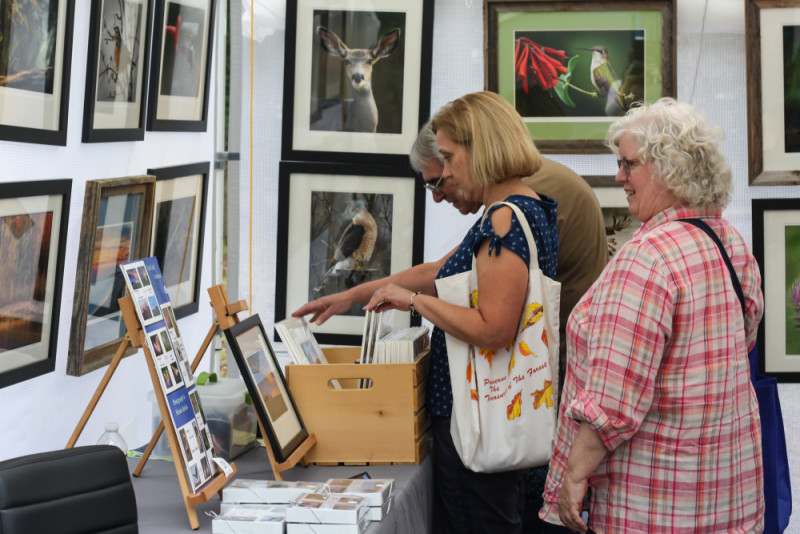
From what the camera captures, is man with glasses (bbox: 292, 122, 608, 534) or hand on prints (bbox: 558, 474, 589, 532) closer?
hand on prints (bbox: 558, 474, 589, 532)

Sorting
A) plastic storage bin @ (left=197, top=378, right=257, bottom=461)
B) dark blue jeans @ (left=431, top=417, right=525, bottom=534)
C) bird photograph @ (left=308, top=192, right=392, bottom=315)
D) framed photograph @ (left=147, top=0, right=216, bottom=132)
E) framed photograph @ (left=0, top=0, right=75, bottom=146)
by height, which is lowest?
dark blue jeans @ (left=431, top=417, right=525, bottom=534)

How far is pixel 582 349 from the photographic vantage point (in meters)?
1.77

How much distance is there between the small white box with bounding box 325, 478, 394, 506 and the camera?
6.03ft

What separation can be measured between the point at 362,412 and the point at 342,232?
1.08 m

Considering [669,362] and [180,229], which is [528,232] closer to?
[669,362]

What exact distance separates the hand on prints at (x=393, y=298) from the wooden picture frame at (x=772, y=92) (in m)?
1.45

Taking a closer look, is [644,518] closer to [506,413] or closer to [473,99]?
[506,413]

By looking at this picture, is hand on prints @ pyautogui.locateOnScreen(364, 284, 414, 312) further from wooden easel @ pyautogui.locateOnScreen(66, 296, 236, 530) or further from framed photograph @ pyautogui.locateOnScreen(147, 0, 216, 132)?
framed photograph @ pyautogui.locateOnScreen(147, 0, 216, 132)

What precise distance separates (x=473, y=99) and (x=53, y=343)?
1.19 metres

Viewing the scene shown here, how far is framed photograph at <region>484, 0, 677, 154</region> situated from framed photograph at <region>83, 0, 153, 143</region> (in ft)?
3.85

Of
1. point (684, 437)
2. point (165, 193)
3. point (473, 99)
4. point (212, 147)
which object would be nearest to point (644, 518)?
point (684, 437)

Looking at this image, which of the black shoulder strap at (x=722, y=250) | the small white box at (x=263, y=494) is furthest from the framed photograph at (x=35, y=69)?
the black shoulder strap at (x=722, y=250)

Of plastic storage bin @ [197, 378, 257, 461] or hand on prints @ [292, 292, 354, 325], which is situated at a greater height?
hand on prints @ [292, 292, 354, 325]

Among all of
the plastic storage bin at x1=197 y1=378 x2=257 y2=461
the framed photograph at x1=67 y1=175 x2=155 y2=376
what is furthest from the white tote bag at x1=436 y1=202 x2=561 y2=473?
the framed photograph at x1=67 y1=175 x2=155 y2=376
